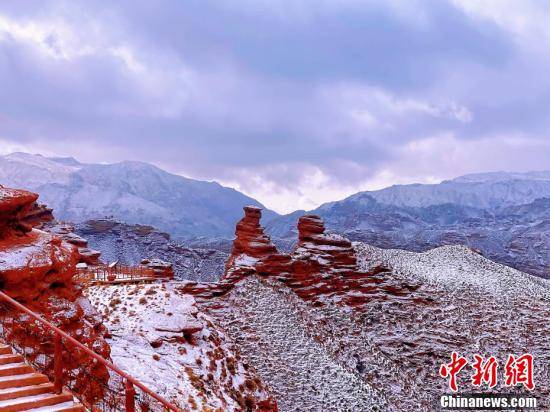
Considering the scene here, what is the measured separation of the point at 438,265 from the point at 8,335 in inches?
1966

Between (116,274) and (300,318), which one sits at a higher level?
(116,274)

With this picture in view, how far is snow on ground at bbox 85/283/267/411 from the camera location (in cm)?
1781

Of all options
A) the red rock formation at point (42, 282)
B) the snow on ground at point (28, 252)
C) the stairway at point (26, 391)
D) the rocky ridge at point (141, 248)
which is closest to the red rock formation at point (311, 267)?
the red rock formation at point (42, 282)

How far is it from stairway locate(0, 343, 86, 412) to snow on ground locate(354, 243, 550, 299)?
37.7 meters

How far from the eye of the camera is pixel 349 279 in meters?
44.0

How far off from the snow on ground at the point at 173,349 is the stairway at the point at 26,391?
20.5ft

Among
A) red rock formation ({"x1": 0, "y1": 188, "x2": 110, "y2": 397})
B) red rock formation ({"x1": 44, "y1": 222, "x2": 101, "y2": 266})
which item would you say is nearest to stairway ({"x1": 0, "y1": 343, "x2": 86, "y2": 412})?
red rock formation ({"x1": 0, "y1": 188, "x2": 110, "y2": 397})

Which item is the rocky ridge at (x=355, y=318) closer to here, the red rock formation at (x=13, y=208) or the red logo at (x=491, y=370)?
the red logo at (x=491, y=370)

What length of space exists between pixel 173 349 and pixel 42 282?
877 centimetres

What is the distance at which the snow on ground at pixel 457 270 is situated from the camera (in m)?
46.8

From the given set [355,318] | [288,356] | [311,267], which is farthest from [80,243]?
[355,318]

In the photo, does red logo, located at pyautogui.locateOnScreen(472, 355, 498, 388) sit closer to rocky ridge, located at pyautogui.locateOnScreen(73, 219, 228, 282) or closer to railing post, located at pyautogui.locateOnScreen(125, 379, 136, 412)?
railing post, located at pyautogui.locateOnScreen(125, 379, 136, 412)

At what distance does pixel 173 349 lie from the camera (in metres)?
21.4

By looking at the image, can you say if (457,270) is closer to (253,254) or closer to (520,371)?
(520,371)
